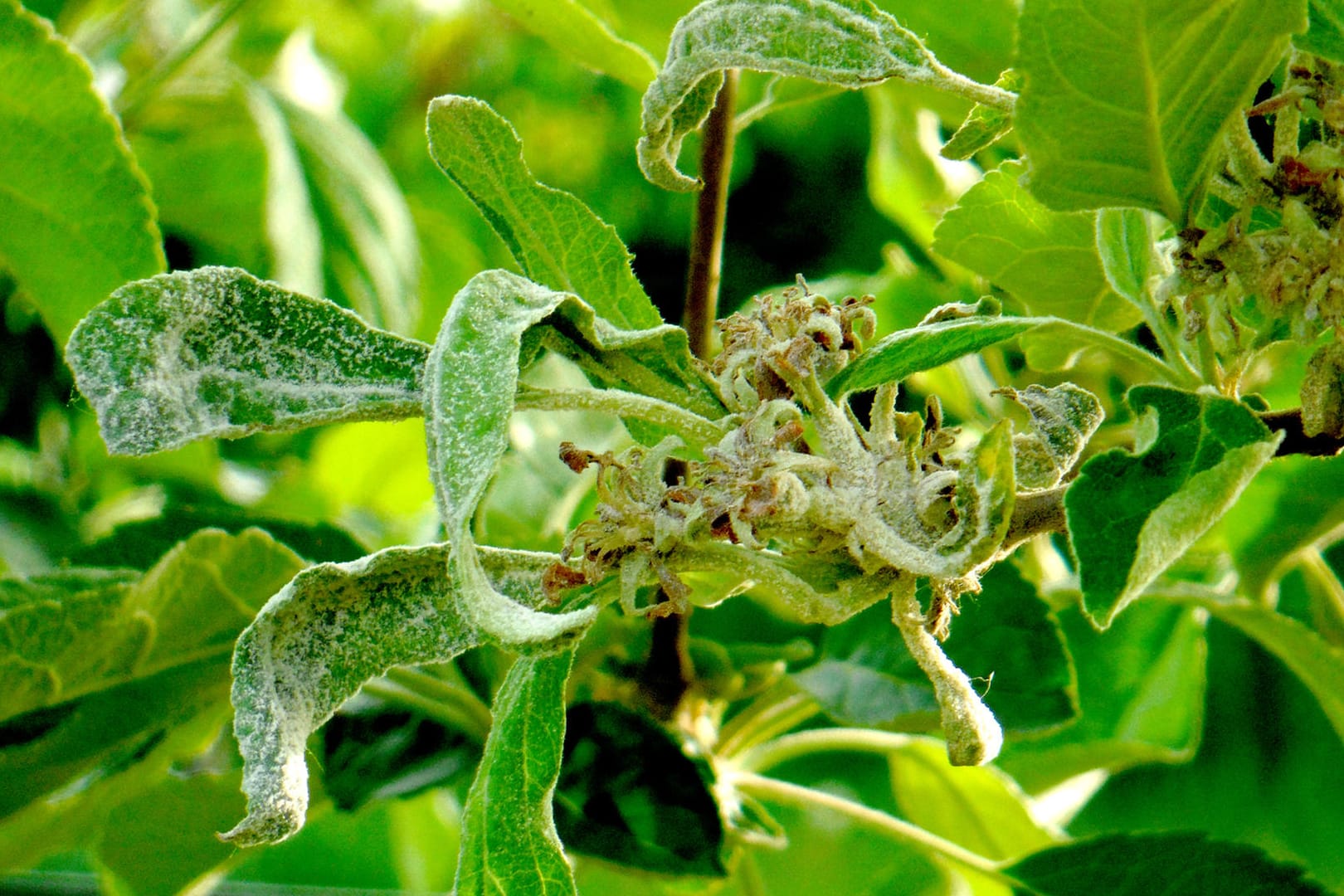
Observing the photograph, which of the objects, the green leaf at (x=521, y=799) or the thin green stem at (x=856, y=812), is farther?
the thin green stem at (x=856, y=812)

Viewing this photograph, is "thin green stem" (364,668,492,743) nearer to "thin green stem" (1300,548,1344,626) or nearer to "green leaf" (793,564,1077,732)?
"green leaf" (793,564,1077,732)

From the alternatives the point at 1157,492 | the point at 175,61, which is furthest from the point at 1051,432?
the point at 175,61

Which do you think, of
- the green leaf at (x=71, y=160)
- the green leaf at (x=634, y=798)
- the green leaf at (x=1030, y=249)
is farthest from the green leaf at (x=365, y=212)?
the green leaf at (x=1030, y=249)

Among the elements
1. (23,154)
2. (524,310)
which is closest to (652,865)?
(524,310)

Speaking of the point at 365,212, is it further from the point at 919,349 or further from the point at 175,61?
the point at 919,349

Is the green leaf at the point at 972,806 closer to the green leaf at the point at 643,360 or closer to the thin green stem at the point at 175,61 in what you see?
the green leaf at the point at 643,360
